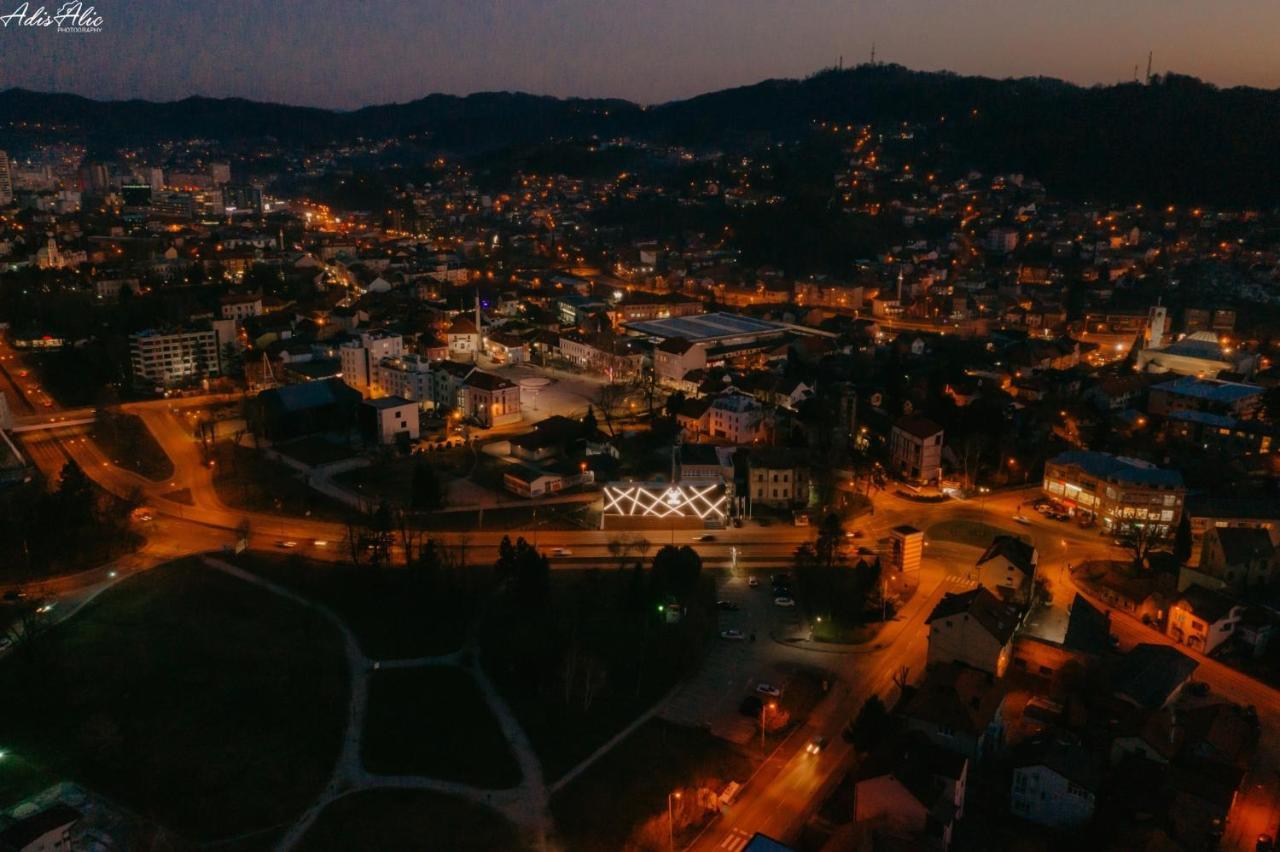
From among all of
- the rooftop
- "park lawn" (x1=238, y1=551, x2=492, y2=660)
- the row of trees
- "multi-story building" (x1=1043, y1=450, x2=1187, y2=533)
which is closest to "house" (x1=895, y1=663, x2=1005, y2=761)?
"park lawn" (x1=238, y1=551, x2=492, y2=660)

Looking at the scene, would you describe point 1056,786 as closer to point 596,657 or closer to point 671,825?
point 671,825

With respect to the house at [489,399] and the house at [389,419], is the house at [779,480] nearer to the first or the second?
the house at [489,399]

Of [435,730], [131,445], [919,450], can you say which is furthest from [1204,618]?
[131,445]

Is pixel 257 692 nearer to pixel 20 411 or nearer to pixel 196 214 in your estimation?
pixel 20 411

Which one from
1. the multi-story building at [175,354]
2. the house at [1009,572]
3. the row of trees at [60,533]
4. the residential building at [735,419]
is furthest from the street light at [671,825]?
Answer: the multi-story building at [175,354]

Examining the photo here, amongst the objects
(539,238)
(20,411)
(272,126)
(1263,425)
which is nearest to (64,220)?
(539,238)

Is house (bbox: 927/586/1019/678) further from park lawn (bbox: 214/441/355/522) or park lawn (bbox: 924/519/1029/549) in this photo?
park lawn (bbox: 214/441/355/522)

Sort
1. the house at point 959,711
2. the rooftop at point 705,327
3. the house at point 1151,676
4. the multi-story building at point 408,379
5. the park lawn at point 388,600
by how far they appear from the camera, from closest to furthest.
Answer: the house at point 959,711 → the house at point 1151,676 → the park lawn at point 388,600 → the multi-story building at point 408,379 → the rooftop at point 705,327
